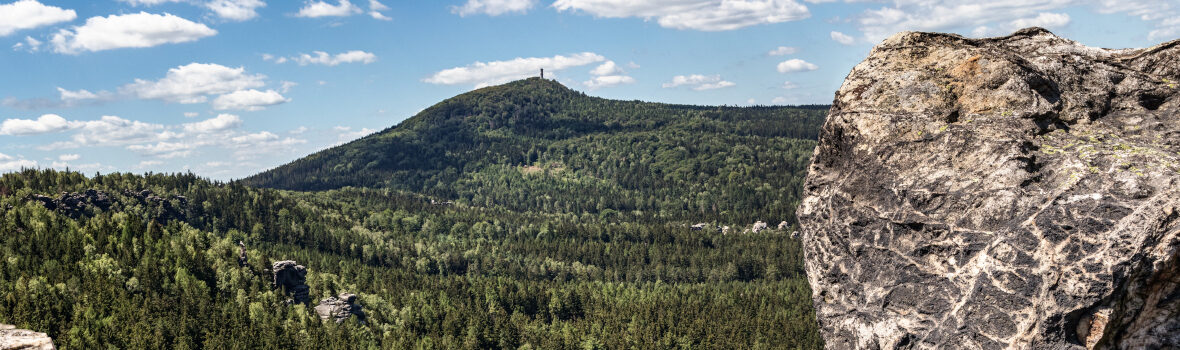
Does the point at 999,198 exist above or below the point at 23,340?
above

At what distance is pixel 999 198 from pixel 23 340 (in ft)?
94.3

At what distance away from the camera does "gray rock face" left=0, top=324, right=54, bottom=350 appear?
888 inches

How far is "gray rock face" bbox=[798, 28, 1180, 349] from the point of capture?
58.5ft

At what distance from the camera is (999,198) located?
63.5ft

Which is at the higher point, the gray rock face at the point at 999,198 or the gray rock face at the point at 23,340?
the gray rock face at the point at 999,198

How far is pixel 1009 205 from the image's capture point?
19.1 meters

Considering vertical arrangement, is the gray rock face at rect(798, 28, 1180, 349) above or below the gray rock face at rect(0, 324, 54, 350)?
above

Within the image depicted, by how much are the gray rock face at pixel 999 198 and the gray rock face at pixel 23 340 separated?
24114mm

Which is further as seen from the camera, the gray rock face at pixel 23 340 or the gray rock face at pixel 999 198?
the gray rock face at pixel 23 340

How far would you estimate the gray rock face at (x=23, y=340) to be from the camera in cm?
2256

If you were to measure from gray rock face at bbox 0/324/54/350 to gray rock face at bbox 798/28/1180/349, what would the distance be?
79.1ft

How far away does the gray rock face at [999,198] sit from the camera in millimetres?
17844

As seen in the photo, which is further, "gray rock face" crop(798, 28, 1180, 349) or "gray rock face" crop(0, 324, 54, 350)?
"gray rock face" crop(0, 324, 54, 350)

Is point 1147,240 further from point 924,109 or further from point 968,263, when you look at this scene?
point 924,109
